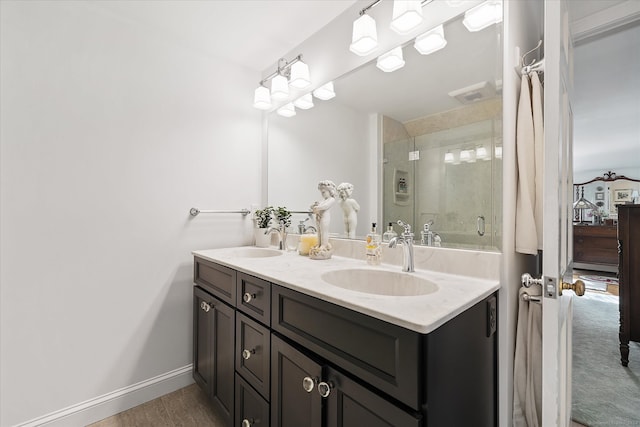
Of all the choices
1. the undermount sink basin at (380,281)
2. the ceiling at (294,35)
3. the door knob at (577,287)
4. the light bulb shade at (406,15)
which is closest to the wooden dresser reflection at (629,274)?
the ceiling at (294,35)

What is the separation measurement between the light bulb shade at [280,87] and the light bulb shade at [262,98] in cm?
11

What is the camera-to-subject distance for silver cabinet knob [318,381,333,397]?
2.77 feet

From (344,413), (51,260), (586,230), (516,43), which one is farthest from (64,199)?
(586,230)

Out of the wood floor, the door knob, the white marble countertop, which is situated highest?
the door knob

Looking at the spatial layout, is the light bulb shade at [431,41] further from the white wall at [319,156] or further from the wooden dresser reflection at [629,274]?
the wooden dresser reflection at [629,274]

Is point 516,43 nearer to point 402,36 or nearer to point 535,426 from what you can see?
point 402,36

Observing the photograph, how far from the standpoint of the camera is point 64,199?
150cm

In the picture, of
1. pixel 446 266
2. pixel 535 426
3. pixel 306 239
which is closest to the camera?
pixel 535 426

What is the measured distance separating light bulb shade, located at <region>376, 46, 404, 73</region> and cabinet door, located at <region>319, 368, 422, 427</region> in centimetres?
139

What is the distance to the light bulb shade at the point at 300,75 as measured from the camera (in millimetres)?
1842

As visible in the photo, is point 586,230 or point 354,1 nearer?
point 354,1

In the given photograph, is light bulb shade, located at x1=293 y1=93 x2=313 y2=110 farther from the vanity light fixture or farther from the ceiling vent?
the ceiling vent

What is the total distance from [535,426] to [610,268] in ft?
8.56

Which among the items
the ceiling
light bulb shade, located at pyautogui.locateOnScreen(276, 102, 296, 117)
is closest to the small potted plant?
light bulb shade, located at pyautogui.locateOnScreen(276, 102, 296, 117)
